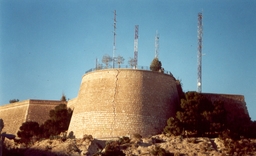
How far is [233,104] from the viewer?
53.4 meters

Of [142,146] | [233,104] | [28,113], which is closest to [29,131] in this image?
[28,113]

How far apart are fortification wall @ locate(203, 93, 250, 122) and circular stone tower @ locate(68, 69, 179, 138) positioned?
4.92 m

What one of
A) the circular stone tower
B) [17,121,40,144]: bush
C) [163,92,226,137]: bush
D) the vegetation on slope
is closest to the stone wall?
the vegetation on slope

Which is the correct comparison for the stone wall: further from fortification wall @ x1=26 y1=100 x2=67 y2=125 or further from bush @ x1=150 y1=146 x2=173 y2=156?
bush @ x1=150 y1=146 x2=173 y2=156

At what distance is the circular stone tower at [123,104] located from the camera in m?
46.7

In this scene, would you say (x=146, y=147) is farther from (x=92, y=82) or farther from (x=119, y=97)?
(x=92, y=82)

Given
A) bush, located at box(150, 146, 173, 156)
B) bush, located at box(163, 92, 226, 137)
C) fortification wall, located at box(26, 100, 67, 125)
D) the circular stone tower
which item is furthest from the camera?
fortification wall, located at box(26, 100, 67, 125)

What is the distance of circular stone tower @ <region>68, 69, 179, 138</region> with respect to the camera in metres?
46.7

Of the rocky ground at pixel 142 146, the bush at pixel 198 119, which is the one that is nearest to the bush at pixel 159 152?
the rocky ground at pixel 142 146

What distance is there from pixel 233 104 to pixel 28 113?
25.0 meters

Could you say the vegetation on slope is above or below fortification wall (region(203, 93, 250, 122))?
below

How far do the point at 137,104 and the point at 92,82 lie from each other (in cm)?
599

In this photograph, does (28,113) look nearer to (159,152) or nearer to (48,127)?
(48,127)

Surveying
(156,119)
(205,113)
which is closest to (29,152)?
(156,119)
